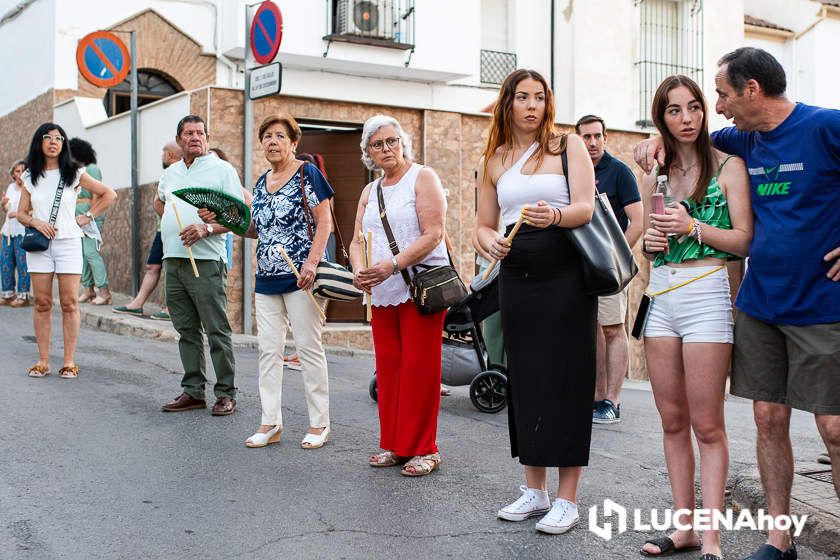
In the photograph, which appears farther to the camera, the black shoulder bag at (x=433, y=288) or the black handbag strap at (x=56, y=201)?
the black handbag strap at (x=56, y=201)

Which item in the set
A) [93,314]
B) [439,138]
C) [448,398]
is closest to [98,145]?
[93,314]

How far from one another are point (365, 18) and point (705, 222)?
15.7 meters

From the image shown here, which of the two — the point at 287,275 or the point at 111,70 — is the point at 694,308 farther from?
the point at 111,70

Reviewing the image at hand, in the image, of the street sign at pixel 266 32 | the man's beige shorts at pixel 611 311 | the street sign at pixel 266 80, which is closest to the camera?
the man's beige shorts at pixel 611 311

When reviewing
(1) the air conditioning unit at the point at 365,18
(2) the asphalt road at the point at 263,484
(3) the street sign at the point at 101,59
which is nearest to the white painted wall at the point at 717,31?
(1) the air conditioning unit at the point at 365,18

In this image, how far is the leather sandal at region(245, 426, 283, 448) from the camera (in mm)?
6021

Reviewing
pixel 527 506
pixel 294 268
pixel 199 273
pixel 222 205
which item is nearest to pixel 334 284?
pixel 294 268

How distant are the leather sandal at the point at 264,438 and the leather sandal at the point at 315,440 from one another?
0.17 m

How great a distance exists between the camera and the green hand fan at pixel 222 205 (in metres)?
6.39

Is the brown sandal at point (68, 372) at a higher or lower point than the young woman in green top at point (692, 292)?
lower

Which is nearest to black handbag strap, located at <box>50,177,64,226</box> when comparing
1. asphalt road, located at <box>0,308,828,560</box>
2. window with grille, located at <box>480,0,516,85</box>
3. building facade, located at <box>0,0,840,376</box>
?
asphalt road, located at <box>0,308,828,560</box>

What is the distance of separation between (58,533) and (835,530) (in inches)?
135

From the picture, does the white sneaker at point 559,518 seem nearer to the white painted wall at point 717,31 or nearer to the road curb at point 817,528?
the road curb at point 817,528

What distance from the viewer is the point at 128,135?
14633 mm
